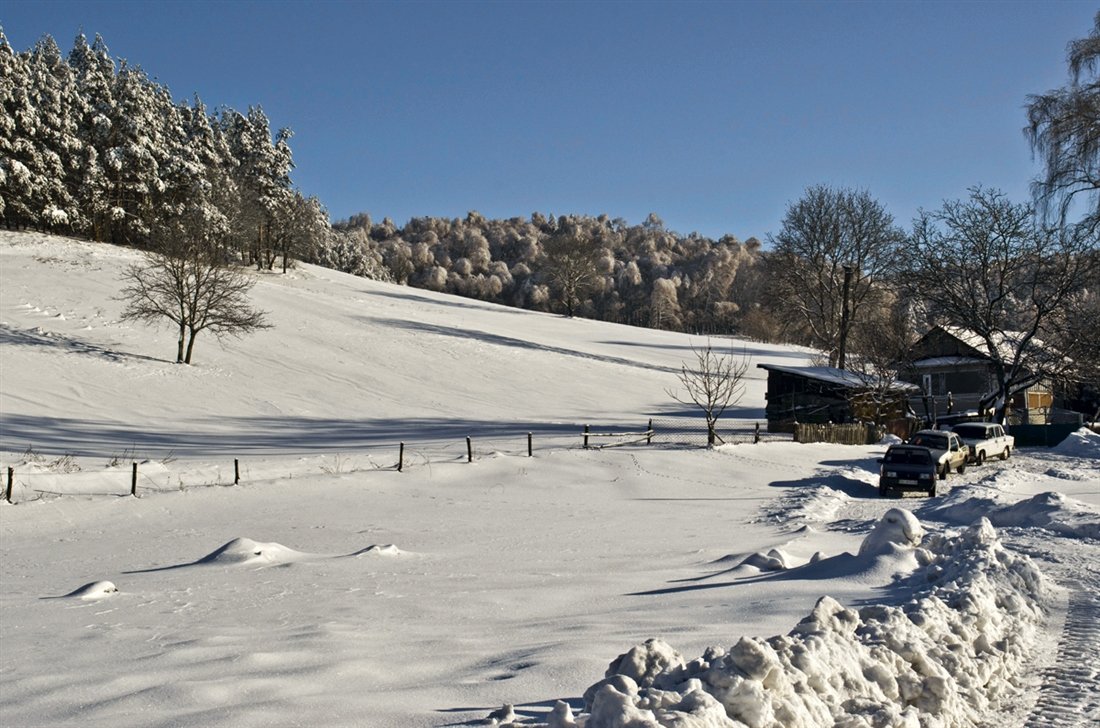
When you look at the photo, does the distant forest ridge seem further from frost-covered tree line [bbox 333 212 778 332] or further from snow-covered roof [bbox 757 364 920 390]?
frost-covered tree line [bbox 333 212 778 332]

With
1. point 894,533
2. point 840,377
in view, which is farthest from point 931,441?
point 894,533

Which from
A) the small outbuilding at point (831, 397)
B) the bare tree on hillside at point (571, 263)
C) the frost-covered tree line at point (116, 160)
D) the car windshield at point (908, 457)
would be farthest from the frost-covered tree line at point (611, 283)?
the car windshield at point (908, 457)

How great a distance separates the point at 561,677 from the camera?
19.6 ft

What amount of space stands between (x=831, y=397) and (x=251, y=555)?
117ft

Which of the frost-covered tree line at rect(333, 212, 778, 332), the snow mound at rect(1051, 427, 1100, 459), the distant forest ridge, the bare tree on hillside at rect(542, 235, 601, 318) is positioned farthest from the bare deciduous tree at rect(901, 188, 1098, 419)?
the frost-covered tree line at rect(333, 212, 778, 332)

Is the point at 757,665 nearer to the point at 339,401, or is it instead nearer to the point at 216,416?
the point at 216,416

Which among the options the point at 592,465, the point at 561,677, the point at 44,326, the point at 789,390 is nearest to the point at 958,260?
the point at 789,390

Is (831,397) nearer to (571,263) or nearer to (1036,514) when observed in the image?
(1036,514)

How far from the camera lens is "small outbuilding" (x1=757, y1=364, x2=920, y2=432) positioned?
41559mm

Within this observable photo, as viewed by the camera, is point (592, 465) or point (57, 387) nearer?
point (592, 465)

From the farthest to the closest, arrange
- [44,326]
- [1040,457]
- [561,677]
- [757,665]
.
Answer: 1. [44,326]
2. [1040,457]
3. [561,677]
4. [757,665]

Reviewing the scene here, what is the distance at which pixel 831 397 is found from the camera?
141ft

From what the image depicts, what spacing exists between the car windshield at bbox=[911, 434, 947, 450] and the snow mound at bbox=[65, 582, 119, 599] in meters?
22.9

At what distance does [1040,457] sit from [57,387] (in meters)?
39.0
